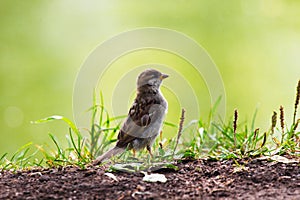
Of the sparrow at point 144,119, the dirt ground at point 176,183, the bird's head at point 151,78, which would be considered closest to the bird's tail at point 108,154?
the sparrow at point 144,119

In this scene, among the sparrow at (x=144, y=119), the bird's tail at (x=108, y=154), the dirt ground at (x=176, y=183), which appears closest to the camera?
the dirt ground at (x=176, y=183)

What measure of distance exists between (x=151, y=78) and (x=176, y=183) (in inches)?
65.3

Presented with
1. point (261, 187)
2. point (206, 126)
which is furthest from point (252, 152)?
point (206, 126)

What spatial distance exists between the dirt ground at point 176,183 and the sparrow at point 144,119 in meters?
0.57

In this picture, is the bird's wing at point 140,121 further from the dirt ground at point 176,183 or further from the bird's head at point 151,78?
the dirt ground at point 176,183

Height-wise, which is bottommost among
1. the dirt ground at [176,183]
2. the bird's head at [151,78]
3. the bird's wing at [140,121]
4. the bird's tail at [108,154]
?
the dirt ground at [176,183]

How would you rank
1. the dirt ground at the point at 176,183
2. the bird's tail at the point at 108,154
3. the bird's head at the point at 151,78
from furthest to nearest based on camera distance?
the bird's head at the point at 151,78 < the bird's tail at the point at 108,154 < the dirt ground at the point at 176,183

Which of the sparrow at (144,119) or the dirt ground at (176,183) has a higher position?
the sparrow at (144,119)

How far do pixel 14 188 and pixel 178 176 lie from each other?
134 centimetres

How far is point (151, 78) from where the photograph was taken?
16.5 feet

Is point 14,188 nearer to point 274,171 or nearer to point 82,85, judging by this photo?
point 82,85

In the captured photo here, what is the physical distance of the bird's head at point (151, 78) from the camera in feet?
16.4

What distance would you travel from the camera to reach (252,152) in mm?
4293

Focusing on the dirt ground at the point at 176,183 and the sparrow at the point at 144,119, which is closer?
the dirt ground at the point at 176,183
